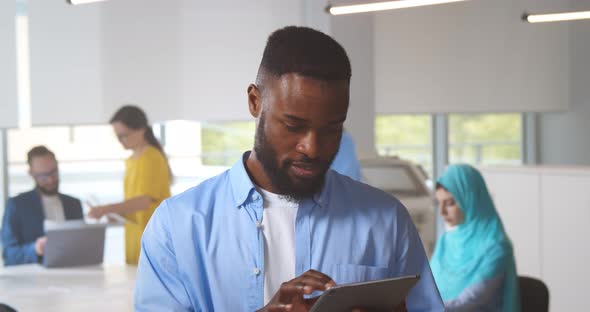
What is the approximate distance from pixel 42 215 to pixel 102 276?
915mm

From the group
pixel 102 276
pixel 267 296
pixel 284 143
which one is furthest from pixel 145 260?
pixel 102 276

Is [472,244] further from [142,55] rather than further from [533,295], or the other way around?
[142,55]

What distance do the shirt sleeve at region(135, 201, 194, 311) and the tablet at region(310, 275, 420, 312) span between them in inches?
11.0

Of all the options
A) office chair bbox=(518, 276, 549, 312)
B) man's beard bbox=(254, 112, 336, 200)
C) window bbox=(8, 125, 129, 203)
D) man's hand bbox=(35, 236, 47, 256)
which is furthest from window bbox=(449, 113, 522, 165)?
man's beard bbox=(254, 112, 336, 200)

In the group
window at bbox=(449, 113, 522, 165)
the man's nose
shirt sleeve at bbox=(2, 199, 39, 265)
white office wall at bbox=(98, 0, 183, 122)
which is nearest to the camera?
the man's nose

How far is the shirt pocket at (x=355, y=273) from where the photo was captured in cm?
148

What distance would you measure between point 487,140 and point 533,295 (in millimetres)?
7041

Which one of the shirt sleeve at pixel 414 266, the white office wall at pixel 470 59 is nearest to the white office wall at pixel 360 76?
the white office wall at pixel 470 59

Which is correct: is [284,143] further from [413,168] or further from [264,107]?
[413,168]

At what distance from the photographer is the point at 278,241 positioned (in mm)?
1514

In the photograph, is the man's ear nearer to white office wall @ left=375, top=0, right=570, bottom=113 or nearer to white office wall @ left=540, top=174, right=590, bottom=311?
white office wall @ left=540, top=174, right=590, bottom=311

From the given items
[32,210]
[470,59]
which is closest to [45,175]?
[32,210]

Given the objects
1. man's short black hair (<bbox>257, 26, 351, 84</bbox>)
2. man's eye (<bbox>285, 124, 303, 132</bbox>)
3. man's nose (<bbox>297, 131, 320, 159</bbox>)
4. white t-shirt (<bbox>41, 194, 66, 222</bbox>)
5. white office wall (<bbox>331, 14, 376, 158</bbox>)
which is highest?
white office wall (<bbox>331, 14, 376, 158</bbox>)

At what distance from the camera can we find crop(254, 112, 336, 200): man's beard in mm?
1437
